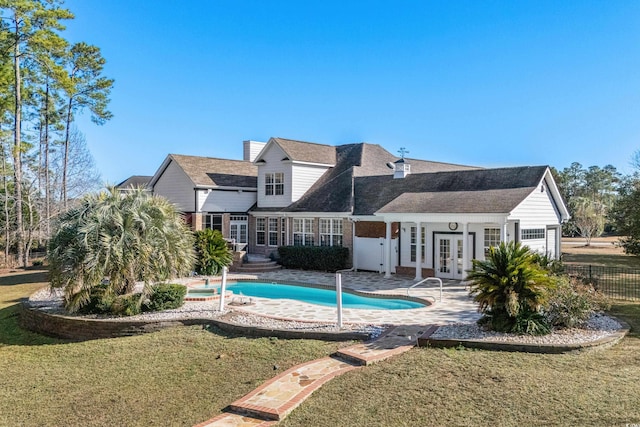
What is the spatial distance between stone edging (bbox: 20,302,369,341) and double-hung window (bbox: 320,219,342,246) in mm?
12897

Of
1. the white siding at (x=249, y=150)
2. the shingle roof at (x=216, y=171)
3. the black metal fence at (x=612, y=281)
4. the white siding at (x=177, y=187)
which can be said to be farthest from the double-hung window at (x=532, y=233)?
the white siding at (x=249, y=150)

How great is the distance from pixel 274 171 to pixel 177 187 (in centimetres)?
610

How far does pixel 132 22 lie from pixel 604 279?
2542 cm

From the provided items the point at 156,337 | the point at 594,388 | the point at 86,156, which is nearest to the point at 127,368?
the point at 156,337

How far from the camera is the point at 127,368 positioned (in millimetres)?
10250

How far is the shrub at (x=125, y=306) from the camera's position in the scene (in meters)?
14.0

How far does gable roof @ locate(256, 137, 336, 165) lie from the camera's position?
27.5 meters

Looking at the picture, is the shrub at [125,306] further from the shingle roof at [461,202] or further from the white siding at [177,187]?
the white siding at [177,187]

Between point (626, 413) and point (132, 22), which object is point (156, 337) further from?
point (132, 22)

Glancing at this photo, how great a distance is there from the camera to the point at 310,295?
18906mm

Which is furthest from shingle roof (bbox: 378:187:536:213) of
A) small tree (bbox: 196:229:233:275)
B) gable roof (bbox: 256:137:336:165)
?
small tree (bbox: 196:229:233:275)

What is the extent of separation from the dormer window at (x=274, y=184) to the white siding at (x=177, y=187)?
4.62m

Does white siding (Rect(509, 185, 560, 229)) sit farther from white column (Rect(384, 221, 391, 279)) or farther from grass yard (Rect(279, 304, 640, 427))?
grass yard (Rect(279, 304, 640, 427))

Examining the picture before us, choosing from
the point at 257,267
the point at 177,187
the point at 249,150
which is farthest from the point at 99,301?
the point at 249,150
